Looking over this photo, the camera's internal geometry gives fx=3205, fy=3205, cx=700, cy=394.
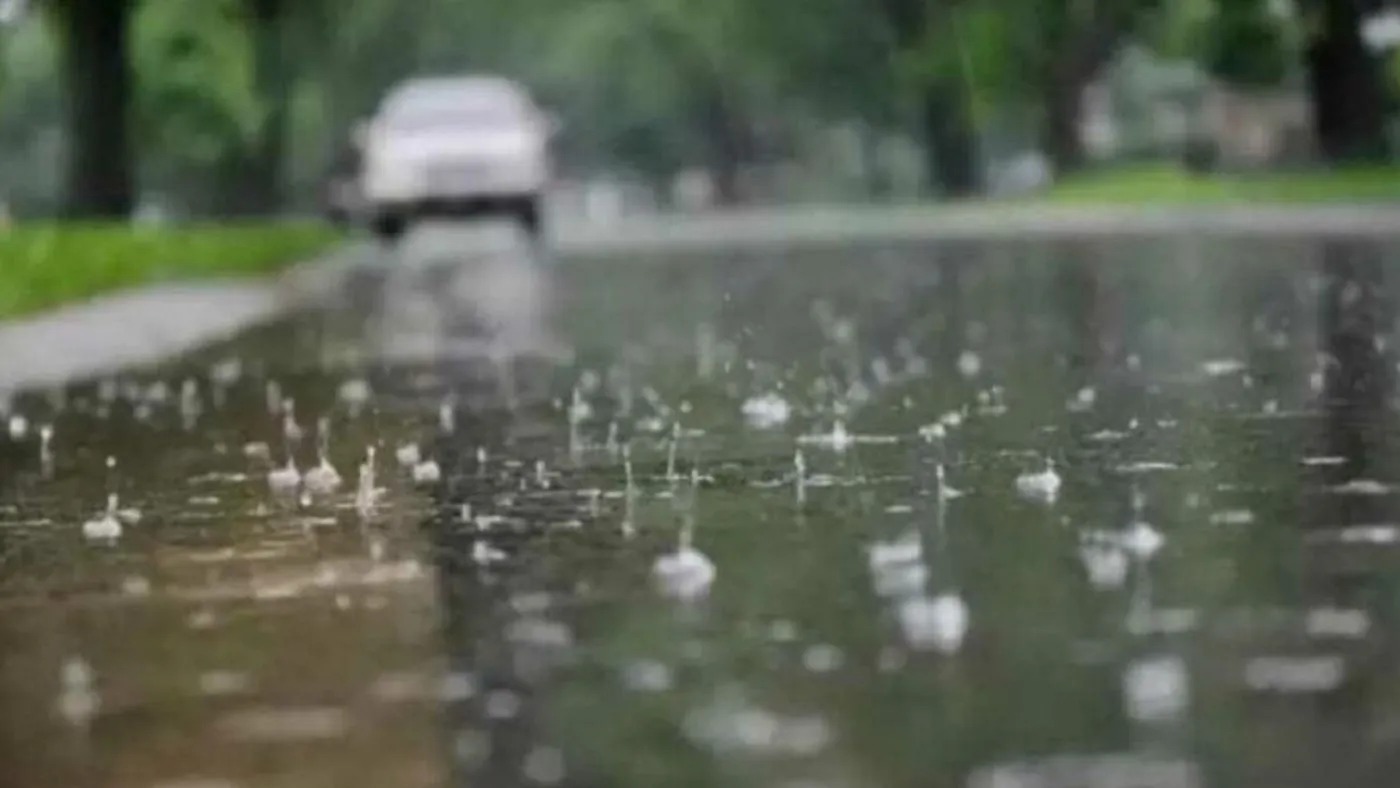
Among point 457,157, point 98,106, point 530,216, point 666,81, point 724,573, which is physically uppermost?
point 666,81

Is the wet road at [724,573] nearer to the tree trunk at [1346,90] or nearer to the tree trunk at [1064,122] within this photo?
the tree trunk at [1346,90]

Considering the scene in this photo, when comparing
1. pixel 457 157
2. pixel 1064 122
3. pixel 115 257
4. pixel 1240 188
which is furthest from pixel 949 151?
pixel 115 257

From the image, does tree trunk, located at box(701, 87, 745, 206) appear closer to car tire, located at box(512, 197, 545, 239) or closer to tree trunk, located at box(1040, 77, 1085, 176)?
tree trunk, located at box(1040, 77, 1085, 176)

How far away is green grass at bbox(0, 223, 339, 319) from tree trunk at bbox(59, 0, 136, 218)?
203 cm

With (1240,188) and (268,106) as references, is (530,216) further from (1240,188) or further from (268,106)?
(268,106)

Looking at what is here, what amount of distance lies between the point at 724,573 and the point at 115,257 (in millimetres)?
18531

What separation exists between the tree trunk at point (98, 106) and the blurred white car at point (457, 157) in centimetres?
312

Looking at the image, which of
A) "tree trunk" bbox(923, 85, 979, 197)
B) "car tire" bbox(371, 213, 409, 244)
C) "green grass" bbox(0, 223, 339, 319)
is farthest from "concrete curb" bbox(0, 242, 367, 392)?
"tree trunk" bbox(923, 85, 979, 197)

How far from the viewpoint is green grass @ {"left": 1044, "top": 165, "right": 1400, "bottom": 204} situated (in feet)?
129

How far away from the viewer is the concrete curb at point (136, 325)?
614 inches

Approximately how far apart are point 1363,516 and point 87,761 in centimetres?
343

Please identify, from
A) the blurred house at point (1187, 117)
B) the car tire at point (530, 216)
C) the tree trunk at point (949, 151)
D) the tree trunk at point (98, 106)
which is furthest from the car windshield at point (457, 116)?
Answer: the tree trunk at point (949, 151)

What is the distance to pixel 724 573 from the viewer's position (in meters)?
6.62

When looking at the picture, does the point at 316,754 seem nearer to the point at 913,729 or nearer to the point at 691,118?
the point at 913,729
